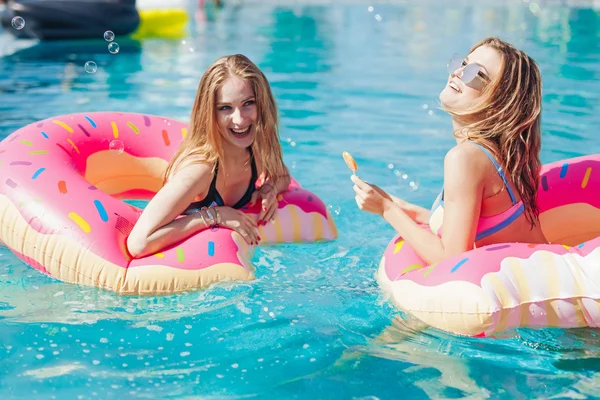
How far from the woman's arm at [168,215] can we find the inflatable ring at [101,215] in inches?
1.6

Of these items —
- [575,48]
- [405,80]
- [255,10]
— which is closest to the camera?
[405,80]

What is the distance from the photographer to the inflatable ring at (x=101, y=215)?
3225 mm

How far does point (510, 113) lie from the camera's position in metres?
2.82

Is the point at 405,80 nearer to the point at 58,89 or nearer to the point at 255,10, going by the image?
the point at 58,89

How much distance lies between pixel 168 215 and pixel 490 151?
1.33 m

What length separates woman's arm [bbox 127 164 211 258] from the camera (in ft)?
10.7

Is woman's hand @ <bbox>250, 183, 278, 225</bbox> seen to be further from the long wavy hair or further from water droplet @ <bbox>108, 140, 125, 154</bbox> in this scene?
the long wavy hair

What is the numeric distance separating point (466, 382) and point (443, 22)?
13.4 metres

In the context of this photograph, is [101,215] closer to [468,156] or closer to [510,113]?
[468,156]

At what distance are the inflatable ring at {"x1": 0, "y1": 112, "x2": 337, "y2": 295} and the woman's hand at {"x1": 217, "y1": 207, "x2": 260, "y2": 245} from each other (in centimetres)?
4

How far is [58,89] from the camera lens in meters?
7.84

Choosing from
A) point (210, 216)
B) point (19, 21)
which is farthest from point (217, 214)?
point (19, 21)

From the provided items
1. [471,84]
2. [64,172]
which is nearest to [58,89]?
[64,172]

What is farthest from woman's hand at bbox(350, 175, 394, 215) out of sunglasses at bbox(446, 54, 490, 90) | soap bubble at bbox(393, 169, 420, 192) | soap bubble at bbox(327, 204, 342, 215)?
soap bubble at bbox(393, 169, 420, 192)
